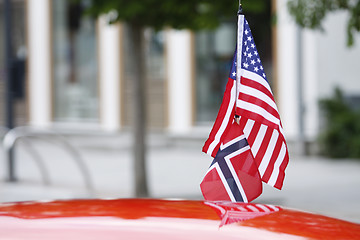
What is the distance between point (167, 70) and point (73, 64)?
11.2 ft

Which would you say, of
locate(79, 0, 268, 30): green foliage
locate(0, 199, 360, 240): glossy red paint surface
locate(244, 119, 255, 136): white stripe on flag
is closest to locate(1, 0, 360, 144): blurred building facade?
locate(79, 0, 268, 30): green foliage

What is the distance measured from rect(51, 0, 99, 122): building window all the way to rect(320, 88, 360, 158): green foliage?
280 inches

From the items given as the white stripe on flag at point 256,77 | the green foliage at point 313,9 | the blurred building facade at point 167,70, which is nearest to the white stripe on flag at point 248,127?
the white stripe on flag at point 256,77

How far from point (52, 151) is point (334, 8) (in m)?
11.5

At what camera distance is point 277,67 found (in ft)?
54.4

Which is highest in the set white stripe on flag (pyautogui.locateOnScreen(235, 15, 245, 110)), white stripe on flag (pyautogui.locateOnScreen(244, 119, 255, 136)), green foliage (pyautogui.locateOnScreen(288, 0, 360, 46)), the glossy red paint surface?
green foliage (pyautogui.locateOnScreen(288, 0, 360, 46))

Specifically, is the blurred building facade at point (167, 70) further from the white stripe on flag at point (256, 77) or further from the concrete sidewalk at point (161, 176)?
the white stripe on flag at point (256, 77)

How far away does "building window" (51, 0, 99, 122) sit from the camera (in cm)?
1986

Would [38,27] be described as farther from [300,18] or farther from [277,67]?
[300,18]

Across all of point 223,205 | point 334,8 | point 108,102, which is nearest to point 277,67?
point 108,102

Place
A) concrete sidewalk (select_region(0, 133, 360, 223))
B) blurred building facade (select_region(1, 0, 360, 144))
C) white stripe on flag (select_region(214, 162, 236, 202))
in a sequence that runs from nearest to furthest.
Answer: white stripe on flag (select_region(214, 162, 236, 202))
concrete sidewalk (select_region(0, 133, 360, 223))
blurred building facade (select_region(1, 0, 360, 144))

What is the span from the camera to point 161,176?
1328 centimetres

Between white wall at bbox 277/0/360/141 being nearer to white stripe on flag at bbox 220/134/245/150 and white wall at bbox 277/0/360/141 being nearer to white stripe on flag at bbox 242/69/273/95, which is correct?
white stripe on flag at bbox 242/69/273/95

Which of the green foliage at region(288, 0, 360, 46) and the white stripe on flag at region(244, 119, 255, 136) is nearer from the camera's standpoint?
the white stripe on flag at region(244, 119, 255, 136)
